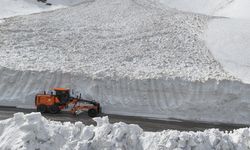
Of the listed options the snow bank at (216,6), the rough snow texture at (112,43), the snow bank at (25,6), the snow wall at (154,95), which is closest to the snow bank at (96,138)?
the snow wall at (154,95)

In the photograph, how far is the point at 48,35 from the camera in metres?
27.9

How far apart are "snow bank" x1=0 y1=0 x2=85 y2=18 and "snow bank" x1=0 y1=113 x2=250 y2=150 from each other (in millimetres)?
24191

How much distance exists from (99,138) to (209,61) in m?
15.0

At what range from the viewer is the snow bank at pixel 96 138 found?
10180 millimetres

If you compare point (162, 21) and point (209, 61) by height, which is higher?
point (162, 21)

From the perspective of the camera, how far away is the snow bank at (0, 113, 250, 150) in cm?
1018

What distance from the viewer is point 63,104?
62.2 feet

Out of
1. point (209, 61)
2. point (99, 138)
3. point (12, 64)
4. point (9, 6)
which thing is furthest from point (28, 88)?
point (9, 6)

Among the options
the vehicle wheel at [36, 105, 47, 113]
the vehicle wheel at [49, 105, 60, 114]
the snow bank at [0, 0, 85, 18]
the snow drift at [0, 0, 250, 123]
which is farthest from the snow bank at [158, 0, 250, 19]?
the vehicle wheel at [36, 105, 47, 113]

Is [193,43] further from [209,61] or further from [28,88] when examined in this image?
[28,88]

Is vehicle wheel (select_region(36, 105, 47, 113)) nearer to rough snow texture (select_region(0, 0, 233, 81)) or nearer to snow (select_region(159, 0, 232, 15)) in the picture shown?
rough snow texture (select_region(0, 0, 233, 81))

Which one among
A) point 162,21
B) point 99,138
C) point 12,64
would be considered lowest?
point 99,138

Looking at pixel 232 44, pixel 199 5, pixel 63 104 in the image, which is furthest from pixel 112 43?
pixel 199 5

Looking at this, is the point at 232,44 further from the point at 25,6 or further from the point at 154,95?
the point at 25,6
